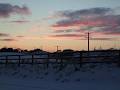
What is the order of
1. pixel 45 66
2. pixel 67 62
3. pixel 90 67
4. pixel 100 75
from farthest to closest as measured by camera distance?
pixel 45 66 → pixel 67 62 → pixel 90 67 → pixel 100 75

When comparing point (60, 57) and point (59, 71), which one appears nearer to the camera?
point (59, 71)

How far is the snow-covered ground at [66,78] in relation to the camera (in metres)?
22.0

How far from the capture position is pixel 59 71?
1182 inches

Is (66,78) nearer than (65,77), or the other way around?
(66,78)

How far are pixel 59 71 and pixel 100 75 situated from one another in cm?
523

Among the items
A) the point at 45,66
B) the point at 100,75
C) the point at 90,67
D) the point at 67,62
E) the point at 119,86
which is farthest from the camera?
the point at 45,66

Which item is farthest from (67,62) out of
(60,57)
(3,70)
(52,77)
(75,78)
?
(3,70)

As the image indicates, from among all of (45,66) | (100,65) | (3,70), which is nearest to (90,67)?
(100,65)

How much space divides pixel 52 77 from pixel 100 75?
4.76m

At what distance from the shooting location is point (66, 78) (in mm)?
27047

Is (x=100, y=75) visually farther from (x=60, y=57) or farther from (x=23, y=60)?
(x=23, y=60)

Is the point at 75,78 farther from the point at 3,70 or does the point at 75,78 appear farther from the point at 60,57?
the point at 3,70

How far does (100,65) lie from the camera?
2878 centimetres

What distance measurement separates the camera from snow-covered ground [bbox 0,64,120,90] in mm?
21986
